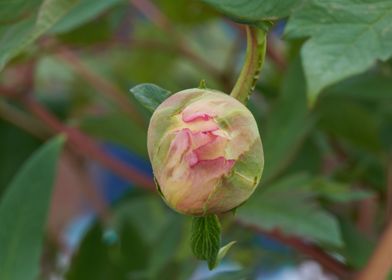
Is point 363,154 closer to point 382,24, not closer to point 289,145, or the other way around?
point 289,145

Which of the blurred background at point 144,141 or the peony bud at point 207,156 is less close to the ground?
the peony bud at point 207,156

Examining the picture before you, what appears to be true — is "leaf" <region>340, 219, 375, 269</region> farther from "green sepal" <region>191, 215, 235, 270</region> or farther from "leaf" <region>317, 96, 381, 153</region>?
"green sepal" <region>191, 215, 235, 270</region>

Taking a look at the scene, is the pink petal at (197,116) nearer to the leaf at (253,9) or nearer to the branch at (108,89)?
the leaf at (253,9)

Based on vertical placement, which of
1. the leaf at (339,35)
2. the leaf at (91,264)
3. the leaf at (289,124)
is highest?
the leaf at (339,35)

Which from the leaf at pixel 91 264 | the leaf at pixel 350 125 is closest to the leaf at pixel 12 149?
the leaf at pixel 91 264

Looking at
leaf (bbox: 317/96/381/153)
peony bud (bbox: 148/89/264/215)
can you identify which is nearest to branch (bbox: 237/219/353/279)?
leaf (bbox: 317/96/381/153)

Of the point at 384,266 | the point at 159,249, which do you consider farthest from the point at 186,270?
the point at 384,266
